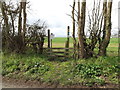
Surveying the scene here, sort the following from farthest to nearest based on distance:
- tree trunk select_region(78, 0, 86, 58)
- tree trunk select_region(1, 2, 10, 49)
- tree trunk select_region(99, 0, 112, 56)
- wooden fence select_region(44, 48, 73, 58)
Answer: tree trunk select_region(1, 2, 10, 49) → wooden fence select_region(44, 48, 73, 58) → tree trunk select_region(78, 0, 86, 58) → tree trunk select_region(99, 0, 112, 56)

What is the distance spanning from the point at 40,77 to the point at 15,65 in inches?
89.4

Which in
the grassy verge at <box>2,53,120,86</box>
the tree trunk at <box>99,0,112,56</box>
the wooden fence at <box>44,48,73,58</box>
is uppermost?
the tree trunk at <box>99,0,112,56</box>

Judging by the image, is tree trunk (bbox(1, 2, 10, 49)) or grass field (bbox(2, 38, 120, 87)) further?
tree trunk (bbox(1, 2, 10, 49))

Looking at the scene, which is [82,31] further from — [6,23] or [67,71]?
[6,23]

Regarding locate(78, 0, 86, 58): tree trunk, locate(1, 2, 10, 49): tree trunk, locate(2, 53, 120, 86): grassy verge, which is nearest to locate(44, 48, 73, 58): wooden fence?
locate(78, 0, 86, 58): tree trunk

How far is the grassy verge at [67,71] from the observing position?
7.25 m

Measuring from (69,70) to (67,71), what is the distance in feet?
0.39

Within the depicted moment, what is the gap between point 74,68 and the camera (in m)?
8.24

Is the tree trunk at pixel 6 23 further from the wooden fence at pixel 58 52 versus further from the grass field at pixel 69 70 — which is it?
the wooden fence at pixel 58 52

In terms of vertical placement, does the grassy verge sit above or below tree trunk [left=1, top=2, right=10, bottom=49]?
below

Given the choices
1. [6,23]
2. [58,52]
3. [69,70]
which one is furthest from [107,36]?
[6,23]

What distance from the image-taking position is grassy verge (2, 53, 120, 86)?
7250 mm

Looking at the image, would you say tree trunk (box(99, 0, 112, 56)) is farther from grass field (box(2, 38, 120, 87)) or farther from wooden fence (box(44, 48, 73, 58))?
wooden fence (box(44, 48, 73, 58))

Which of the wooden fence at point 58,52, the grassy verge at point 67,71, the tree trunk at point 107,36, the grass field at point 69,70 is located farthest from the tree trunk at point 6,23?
the tree trunk at point 107,36
